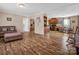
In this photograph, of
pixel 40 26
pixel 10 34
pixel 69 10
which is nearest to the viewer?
pixel 10 34

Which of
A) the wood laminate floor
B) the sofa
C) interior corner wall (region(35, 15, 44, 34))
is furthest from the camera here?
interior corner wall (region(35, 15, 44, 34))

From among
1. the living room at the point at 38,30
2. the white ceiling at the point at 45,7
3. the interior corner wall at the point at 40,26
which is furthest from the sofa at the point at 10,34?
the interior corner wall at the point at 40,26

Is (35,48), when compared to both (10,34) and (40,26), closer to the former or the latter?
(10,34)

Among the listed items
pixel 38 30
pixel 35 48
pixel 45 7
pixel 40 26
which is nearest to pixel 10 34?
pixel 35 48

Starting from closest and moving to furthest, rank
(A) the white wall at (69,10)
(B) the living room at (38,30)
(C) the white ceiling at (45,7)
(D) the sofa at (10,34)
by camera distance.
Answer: (B) the living room at (38,30) < (C) the white ceiling at (45,7) < (A) the white wall at (69,10) < (D) the sofa at (10,34)

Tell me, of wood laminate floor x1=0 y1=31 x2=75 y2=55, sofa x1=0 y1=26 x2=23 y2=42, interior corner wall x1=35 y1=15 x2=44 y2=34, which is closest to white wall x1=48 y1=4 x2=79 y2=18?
wood laminate floor x1=0 y1=31 x2=75 y2=55

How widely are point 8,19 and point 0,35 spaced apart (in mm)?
1341

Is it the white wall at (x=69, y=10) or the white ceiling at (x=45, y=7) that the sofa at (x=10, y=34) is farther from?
the white wall at (x=69, y=10)

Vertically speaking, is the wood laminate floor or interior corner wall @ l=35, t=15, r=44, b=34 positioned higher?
interior corner wall @ l=35, t=15, r=44, b=34

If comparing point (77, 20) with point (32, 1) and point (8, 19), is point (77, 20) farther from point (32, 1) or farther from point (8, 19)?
point (8, 19)

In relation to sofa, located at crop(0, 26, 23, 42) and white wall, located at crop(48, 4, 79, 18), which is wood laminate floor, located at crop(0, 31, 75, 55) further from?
white wall, located at crop(48, 4, 79, 18)

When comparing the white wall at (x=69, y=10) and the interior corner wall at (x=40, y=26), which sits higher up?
the white wall at (x=69, y=10)

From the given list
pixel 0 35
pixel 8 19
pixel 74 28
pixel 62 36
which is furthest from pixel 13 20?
pixel 74 28

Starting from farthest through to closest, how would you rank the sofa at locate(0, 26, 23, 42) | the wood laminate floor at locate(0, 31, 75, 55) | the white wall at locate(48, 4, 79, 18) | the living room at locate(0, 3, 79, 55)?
the sofa at locate(0, 26, 23, 42), the white wall at locate(48, 4, 79, 18), the living room at locate(0, 3, 79, 55), the wood laminate floor at locate(0, 31, 75, 55)
